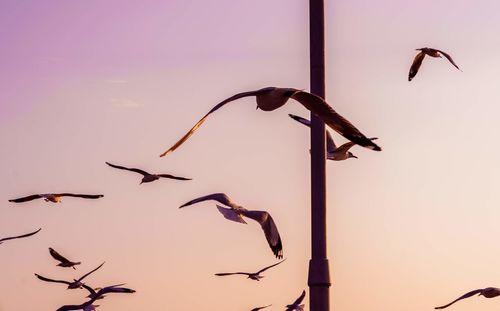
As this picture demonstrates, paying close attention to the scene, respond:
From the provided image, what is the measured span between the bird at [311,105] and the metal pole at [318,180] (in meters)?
0.40

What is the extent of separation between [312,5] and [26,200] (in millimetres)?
10422

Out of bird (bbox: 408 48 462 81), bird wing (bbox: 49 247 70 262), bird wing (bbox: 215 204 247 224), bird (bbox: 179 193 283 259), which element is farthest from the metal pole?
bird wing (bbox: 49 247 70 262)

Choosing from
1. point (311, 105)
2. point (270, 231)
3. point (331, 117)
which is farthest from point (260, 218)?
point (331, 117)

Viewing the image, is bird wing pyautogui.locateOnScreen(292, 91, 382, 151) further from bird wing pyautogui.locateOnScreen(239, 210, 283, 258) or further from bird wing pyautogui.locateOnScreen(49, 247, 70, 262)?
bird wing pyautogui.locateOnScreen(49, 247, 70, 262)

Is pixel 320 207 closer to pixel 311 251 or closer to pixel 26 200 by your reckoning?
pixel 311 251

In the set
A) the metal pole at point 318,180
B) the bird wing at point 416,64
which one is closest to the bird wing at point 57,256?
the bird wing at point 416,64

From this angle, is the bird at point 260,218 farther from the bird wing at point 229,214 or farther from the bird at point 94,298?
the bird at point 94,298

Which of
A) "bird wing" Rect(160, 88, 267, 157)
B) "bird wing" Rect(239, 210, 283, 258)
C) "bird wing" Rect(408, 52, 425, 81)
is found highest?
"bird wing" Rect(408, 52, 425, 81)

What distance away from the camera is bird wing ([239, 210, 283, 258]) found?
47.2 feet

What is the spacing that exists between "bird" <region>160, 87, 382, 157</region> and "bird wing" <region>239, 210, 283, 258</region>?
6.48ft

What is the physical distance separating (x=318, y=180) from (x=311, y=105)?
2.82 ft

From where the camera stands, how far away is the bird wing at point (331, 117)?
469 inches

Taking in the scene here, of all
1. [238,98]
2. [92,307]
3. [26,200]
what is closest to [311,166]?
[238,98]

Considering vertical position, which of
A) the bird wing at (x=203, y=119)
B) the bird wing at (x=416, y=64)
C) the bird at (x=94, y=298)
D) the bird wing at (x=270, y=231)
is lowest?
the bird at (x=94, y=298)
